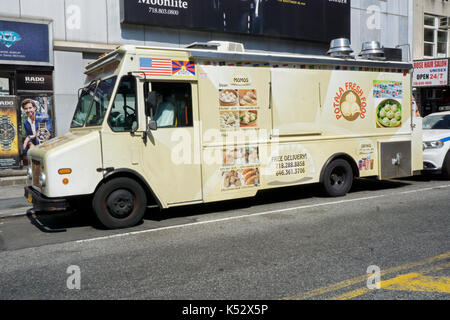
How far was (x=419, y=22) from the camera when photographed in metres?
22.4

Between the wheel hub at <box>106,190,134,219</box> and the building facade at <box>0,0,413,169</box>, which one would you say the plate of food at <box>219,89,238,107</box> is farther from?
the building facade at <box>0,0,413,169</box>

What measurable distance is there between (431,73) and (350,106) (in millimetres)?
15070

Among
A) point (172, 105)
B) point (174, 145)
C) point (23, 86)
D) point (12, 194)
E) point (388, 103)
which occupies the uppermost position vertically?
point (23, 86)

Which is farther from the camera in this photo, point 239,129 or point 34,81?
point 34,81

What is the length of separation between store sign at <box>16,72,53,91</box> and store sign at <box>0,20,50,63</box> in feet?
1.47

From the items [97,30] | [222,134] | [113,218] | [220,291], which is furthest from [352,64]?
[97,30]

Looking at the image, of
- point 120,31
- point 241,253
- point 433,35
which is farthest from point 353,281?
point 433,35

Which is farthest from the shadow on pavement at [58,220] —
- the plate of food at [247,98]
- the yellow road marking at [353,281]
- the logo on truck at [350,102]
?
the logo on truck at [350,102]

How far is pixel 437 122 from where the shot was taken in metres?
12.2

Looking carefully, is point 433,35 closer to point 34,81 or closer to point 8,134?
point 34,81

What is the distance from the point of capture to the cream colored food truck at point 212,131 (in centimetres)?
663

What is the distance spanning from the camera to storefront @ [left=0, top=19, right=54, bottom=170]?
12.3m

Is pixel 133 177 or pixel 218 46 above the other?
pixel 218 46

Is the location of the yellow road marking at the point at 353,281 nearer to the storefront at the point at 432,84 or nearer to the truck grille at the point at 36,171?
the truck grille at the point at 36,171
